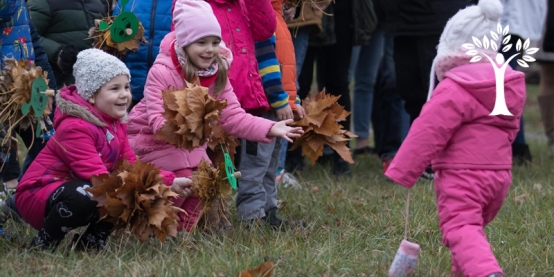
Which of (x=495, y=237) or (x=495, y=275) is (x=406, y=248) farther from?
(x=495, y=237)

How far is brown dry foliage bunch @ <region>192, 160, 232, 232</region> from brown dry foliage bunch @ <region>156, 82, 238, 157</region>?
15cm

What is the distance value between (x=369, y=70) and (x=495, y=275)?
4439 millimetres

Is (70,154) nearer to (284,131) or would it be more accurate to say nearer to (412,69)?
(284,131)

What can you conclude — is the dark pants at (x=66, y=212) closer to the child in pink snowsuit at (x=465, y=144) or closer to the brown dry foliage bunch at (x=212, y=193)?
the brown dry foliage bunch at (x=212, y=193)

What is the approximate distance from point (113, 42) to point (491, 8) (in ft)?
7.05

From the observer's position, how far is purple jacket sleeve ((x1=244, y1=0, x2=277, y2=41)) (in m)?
4.79

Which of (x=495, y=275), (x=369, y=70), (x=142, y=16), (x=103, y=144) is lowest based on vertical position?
(x=369, y=70)

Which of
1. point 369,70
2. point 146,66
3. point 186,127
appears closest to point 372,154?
point 369,70

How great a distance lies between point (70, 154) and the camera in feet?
13.9

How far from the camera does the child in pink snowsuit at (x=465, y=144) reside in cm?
367

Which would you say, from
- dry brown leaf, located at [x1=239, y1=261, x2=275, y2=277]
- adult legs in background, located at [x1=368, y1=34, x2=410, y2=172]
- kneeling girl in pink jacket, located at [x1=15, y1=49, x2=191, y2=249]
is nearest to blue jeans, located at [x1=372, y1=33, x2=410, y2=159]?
adult legs in background, located at [x1=368, y1=34, x2=410, y2=172]

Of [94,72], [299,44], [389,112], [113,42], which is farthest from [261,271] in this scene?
[389,112]

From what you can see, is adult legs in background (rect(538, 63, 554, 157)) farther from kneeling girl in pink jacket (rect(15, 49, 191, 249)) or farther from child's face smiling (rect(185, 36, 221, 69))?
kneeling girl in pink jacket (rect(15, 49, 191, 249))

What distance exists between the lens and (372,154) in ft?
27.5
